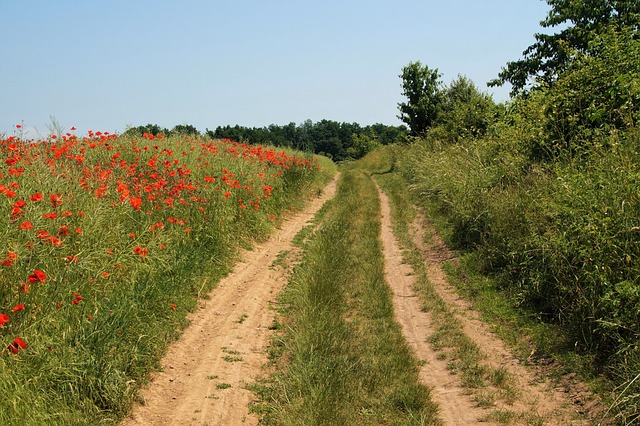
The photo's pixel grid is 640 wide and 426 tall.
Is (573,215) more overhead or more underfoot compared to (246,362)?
more overhead

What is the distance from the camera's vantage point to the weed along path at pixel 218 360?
15.0 feet

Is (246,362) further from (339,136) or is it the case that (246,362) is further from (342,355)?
(339,136)

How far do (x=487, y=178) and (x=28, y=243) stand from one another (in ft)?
28.9

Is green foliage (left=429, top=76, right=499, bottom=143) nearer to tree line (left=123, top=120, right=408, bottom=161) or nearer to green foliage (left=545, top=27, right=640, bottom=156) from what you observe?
green foliage (left=545, top=27, right=640, bottom=156)

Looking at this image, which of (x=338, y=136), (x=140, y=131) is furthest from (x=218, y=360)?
(x=338, y=136)

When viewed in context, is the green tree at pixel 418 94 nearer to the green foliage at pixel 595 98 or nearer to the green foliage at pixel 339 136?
the green foliage at pixel 595 98

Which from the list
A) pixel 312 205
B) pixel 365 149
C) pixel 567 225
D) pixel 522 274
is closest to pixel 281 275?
pixel 522 274

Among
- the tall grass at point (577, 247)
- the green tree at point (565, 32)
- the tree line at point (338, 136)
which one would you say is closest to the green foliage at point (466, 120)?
the green tree at point (565, 32)

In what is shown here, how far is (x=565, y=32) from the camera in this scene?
22.9m

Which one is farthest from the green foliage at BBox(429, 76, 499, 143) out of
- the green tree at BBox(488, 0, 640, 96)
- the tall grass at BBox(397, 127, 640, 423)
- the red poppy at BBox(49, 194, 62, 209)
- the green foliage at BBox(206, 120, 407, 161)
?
the green foliage at BBox(206, 120, 407, 161)

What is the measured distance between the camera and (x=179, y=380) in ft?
17.0

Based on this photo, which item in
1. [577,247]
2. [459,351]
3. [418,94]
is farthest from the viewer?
[418,94]

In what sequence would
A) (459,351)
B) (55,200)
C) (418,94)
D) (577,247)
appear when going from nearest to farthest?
(55,200)
(459,351)
(577,247)
(418,94)

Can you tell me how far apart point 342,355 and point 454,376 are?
3.60ft
